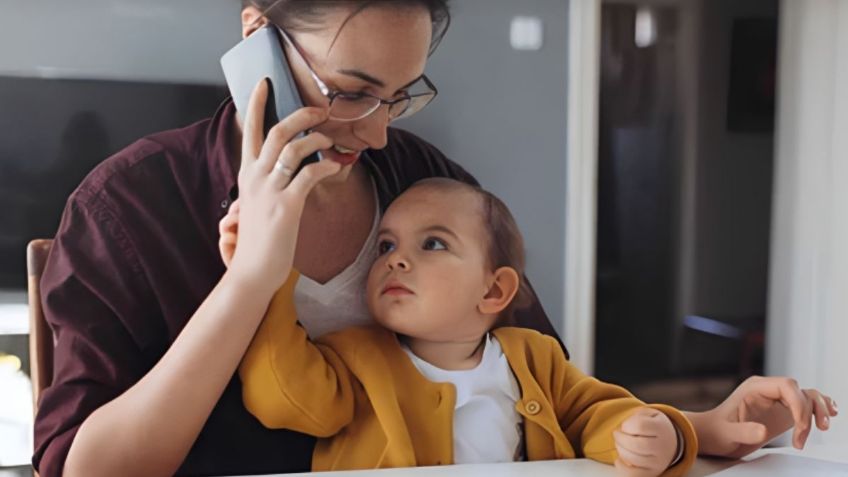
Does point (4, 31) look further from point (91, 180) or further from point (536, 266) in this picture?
point (536, 266)

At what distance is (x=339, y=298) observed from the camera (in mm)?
1042

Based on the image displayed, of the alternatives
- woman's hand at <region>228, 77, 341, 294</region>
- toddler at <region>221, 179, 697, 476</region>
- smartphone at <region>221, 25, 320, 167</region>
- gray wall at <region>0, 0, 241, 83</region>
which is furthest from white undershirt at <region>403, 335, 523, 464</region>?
gray wall at <region>0, 0, 241, 83</region>

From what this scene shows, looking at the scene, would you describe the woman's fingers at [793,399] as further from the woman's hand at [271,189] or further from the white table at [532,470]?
the woman's hand at [271,189]

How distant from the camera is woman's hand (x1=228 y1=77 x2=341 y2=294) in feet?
3.12

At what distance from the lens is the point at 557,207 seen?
1122mm

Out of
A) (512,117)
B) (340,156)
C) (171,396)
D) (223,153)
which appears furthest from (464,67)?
(171,396)

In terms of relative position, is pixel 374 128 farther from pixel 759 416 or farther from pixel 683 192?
pixel 759 416

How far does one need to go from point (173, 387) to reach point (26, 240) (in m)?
0.24

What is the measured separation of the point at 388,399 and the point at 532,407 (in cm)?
18

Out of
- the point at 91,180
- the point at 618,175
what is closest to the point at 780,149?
the point at 618,175

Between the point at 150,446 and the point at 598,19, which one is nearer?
the point at 150,446

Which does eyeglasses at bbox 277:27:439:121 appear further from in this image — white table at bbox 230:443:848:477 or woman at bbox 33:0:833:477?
white table at bbox 230:443:848:477

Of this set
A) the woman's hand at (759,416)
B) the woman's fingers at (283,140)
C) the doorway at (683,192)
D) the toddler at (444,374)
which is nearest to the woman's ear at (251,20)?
the woman's fingers at (283,140)

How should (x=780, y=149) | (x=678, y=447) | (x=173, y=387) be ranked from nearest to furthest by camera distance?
(x=173, y=387)
(x=678, y=447)
(x=780, y=149)
